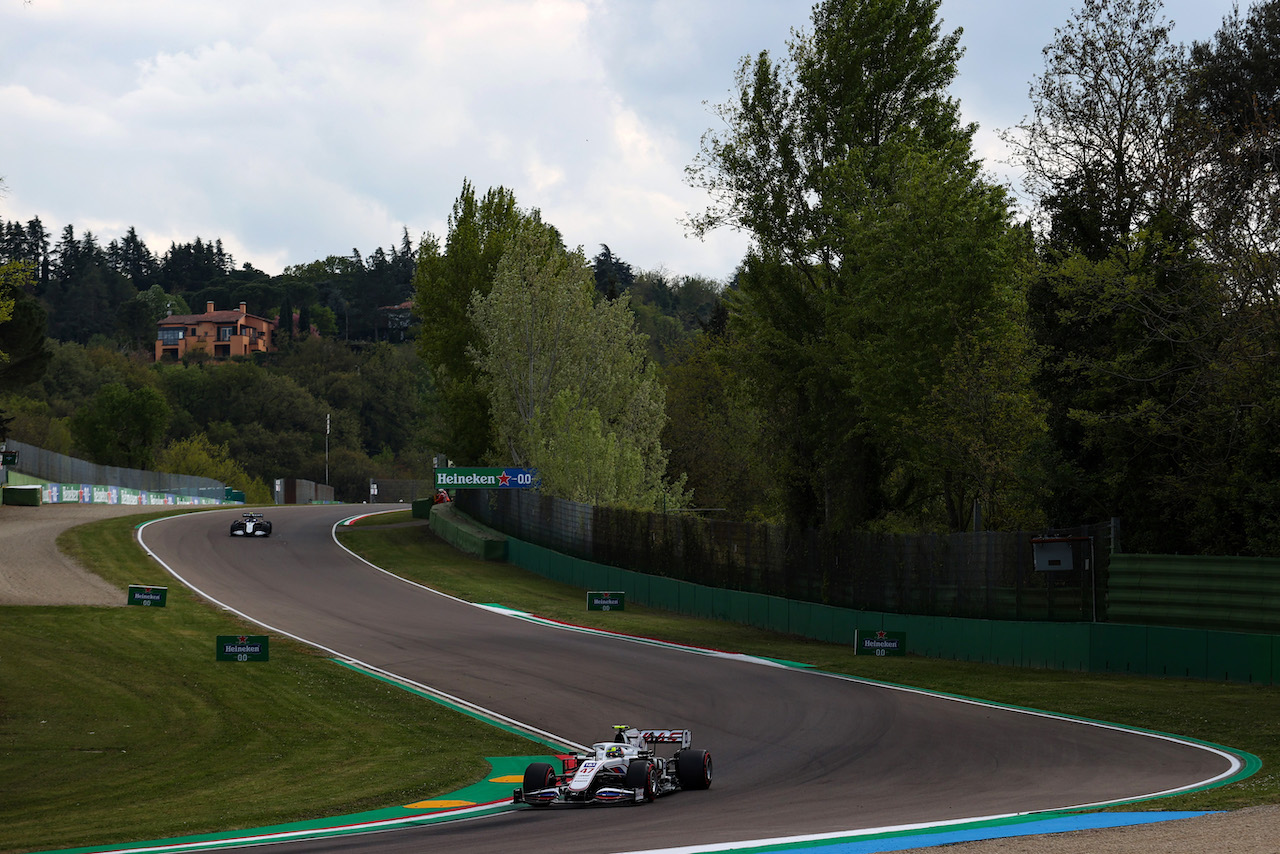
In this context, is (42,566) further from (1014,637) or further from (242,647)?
(1014,637)

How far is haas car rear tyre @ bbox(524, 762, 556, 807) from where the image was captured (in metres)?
15.2

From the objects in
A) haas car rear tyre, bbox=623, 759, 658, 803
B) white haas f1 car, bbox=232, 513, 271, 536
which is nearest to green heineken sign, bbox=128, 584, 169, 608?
white haas f1 car, bbox=232, 513, 271, 536

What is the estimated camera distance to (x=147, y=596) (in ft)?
122

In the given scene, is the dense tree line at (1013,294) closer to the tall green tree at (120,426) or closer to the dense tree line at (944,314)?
the dense tree line at (944,314)

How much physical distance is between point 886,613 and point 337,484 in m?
119

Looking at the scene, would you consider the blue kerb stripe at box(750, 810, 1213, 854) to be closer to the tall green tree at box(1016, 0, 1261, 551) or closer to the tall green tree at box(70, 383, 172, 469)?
the tall green tree at box(1016, 0, 1261, 551)

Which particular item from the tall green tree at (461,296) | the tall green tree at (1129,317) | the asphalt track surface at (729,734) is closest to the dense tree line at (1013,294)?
the tall green tree at (1129,317)

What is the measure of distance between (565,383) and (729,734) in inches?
1648

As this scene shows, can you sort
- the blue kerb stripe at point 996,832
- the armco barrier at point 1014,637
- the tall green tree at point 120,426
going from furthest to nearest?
the tall green tree at point 120,426 < the armco barrier at point 1014,637 < the blue kerb stripe at point 996,832

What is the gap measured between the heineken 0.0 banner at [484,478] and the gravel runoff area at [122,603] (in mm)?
16286

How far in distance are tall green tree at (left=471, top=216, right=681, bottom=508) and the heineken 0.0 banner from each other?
1615mm

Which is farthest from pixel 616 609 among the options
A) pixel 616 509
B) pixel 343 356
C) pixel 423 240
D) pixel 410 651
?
pixel 343 356

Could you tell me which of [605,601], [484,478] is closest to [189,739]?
[605,601]

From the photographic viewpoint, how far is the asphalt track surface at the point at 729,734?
13.7m
